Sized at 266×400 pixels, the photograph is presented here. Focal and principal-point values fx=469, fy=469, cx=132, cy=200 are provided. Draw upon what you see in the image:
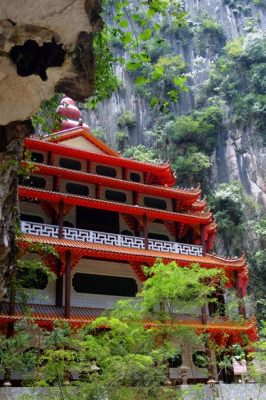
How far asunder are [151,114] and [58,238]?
97.6ft

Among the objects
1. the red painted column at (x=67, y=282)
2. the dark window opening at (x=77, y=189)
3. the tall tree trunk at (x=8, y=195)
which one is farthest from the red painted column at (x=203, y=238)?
the tall tree trunk at (x=8, y=195)

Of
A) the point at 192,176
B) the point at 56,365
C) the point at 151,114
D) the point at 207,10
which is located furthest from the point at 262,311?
the point at 207,10

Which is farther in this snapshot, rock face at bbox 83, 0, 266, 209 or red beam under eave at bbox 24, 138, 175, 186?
rock face at bbox 83, 0, 266, 209

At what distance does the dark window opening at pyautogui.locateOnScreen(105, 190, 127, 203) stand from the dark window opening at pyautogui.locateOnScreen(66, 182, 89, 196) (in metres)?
Answer: 1.14

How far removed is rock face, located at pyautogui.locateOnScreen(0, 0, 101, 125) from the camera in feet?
15.2

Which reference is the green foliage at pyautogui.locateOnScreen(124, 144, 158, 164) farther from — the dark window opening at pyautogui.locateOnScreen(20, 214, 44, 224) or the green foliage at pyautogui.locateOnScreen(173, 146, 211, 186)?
the dark window opening at pyautogui.locateOnScreen(20, 214, 44, 224)

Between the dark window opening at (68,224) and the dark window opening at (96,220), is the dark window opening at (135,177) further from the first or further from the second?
the dark window opening at (68,224)

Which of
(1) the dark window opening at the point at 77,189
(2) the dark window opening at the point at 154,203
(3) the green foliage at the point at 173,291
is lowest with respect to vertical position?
(3) the green foliage at the point at 173,291

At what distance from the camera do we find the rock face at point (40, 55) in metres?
4.65

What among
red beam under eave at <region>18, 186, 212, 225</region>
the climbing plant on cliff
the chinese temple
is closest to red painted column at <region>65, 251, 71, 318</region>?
the chinese temple

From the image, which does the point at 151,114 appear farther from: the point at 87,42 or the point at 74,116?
the point at 87,42

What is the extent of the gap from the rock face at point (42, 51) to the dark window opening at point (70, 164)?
55.9ft

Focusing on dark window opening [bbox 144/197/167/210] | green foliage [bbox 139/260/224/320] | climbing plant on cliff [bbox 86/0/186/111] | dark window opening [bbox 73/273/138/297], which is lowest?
green foliage [bbox 139/260/224/320]

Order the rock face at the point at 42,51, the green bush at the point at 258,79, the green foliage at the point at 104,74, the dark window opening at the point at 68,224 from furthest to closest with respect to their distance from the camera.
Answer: the green bush at the point at 258,79 < the dark window opening at the point at 68,224 < the green foliage at the point at 104,74 < the rock face at the point at 42,51
